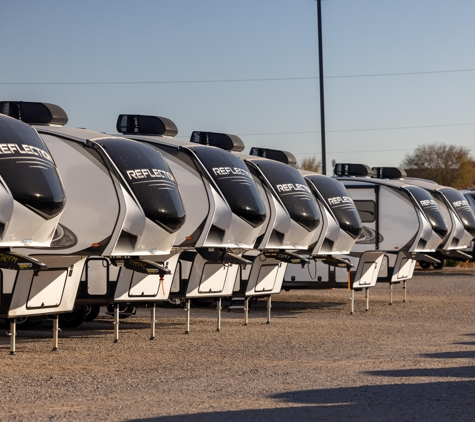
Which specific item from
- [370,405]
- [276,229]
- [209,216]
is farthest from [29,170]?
[276,229]

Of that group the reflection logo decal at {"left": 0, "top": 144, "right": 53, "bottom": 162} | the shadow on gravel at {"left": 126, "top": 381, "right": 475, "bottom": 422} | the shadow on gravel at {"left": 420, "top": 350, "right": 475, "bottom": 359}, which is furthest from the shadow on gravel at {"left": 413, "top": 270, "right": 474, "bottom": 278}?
the shadow on gravel at {"left": 126, "top": 381, "right": 475, "bottom": 422}

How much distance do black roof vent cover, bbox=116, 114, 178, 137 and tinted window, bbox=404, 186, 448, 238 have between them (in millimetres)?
8456

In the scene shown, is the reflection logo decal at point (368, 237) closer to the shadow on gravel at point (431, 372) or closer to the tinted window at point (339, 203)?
the tinted window at point (339, 203)

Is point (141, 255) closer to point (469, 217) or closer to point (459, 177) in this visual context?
point (469, 217)

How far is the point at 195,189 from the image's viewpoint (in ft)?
47.7

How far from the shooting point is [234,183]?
583 inches

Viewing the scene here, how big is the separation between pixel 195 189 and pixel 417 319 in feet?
18.7

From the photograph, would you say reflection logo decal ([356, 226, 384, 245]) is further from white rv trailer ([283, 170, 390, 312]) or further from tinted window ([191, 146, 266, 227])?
tinted window ([191, 146, 266, 227])

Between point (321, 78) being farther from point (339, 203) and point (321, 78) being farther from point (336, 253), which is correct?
point (336, 253)

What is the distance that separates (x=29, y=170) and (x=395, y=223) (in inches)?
511

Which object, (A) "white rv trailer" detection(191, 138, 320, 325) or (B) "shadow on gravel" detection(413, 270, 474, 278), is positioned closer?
(A) "white rv trailer" detection(191, 138, 320, 325)

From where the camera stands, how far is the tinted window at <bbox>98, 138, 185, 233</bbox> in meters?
12.7

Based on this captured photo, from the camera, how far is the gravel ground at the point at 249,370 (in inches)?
317

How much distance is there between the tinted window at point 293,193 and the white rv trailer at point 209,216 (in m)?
1.42
